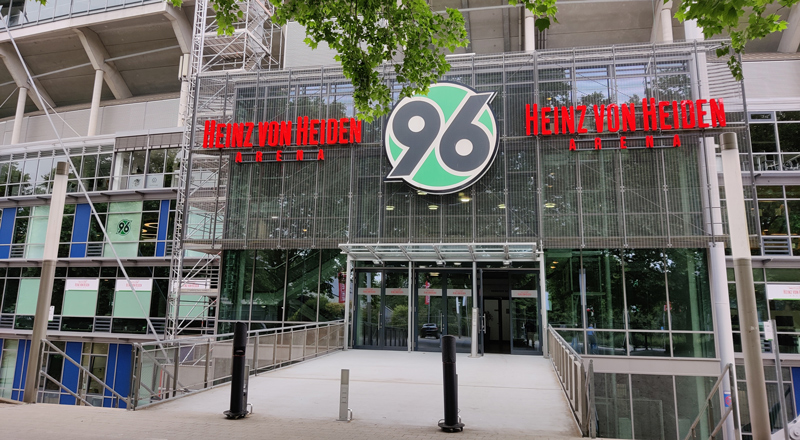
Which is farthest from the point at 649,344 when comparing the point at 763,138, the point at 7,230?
the point at 7,230

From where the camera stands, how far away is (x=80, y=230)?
28.4m

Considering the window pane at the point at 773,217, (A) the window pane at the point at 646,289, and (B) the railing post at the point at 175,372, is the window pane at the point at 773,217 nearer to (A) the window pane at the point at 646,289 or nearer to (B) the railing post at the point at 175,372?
(A) the window pane at the point at 646,289

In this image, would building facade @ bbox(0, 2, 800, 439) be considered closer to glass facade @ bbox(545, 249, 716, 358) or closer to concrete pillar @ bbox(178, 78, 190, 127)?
glass facade @ bbox(545, 249, 716, 358)

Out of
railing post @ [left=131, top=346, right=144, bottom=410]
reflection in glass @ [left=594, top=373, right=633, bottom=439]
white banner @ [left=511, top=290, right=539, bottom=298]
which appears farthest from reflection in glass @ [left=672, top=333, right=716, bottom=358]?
railing post @ [left=131, top=346, right=144, bottom=410]

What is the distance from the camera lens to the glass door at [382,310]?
19.6m

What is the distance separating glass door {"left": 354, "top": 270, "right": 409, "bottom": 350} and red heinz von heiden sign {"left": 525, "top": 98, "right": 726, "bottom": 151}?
23.9 ft

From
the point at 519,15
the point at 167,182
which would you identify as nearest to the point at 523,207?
the point at 519,15

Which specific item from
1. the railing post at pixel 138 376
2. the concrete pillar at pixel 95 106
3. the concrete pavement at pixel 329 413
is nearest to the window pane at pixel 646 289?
the concrete pavement at pixel 329 413

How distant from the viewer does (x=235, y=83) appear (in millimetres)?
21766

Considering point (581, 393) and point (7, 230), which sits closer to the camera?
point (581, 393)

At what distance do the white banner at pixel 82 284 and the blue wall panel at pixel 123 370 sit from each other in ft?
12.4

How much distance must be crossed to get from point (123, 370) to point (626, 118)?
2434 cm

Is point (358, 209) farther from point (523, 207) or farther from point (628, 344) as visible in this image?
point (628, 344)

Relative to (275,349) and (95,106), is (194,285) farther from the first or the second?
(95,106)
